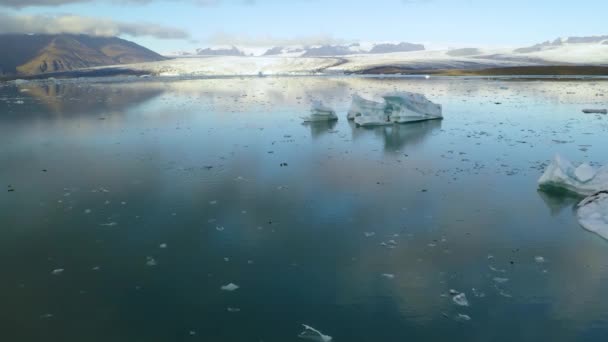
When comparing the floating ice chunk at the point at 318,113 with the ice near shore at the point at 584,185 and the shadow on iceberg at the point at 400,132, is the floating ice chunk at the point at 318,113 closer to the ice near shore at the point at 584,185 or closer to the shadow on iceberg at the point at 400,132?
the shadow on iceberg at the point at 400,132

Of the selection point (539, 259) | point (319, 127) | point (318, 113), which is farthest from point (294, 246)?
point (318, 113)

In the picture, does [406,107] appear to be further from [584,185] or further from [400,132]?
[584,185]

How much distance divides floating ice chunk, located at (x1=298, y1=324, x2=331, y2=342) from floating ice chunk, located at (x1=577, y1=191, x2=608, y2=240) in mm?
4752

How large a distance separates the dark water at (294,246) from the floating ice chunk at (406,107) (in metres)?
5.01

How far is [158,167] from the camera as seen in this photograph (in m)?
10.8

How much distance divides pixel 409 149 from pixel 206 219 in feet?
24.1

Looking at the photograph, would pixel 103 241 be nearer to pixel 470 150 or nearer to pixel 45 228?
pixel 45 228

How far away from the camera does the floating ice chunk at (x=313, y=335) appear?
4244 mm

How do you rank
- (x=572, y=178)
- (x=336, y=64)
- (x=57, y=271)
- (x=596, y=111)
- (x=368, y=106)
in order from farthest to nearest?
(x=336, y=64)
(x=596, y=111)
(x=368, y=106)
(x=572, y=178)
(x=57, y=271)

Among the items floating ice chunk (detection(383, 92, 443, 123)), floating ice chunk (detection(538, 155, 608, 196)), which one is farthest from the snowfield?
floating ice chunk (detection(538, 155, 608, 196))

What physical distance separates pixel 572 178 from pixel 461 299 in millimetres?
4979

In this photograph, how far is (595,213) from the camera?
282 inches

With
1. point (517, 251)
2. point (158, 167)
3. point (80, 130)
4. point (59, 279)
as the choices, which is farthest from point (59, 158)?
point (517, 251)

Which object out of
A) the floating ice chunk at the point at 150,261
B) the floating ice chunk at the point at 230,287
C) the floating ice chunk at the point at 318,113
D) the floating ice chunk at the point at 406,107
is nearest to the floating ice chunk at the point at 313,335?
the floating ice chunk at the point at 230,287
